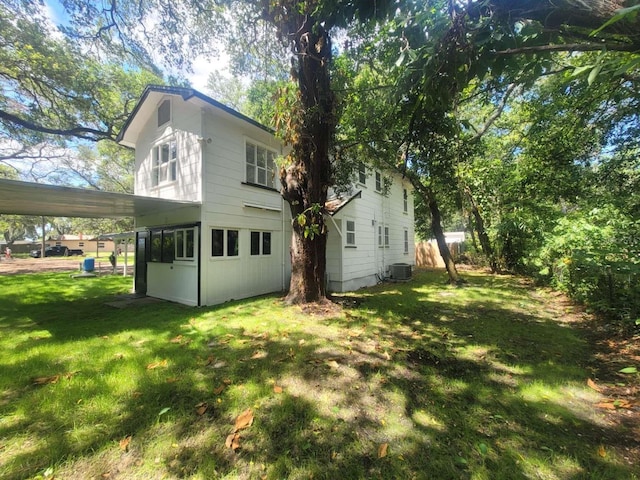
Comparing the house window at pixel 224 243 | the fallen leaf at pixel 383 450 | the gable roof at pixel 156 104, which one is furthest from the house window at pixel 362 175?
the fallen leaf at pixel 383 450

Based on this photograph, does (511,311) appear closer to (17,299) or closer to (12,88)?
(17,299)

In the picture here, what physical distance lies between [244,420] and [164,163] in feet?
28.9

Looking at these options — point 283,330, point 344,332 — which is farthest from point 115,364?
point 344,332

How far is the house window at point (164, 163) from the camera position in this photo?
342 inches

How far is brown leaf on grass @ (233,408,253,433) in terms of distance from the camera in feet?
8.77

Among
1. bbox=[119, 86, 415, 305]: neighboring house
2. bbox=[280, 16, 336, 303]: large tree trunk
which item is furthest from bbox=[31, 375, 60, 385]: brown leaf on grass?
bbox=[280, 16, 336, 303]: large tree trunk

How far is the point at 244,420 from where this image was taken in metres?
2.78

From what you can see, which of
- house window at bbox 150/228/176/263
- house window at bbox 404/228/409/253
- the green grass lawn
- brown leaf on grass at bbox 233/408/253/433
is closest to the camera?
the green grass lawn

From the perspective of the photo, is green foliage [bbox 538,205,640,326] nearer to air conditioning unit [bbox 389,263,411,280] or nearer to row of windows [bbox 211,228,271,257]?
air conditioning unit [bbox 389,263,411,280]

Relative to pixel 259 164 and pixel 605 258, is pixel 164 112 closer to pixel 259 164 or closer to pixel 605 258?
pixel 259 164

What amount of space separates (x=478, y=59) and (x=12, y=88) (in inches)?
705

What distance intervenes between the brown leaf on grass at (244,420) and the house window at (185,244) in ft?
19.6

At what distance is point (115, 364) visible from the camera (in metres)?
4.06

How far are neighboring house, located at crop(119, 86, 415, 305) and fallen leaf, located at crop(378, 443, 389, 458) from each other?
6070 mm
